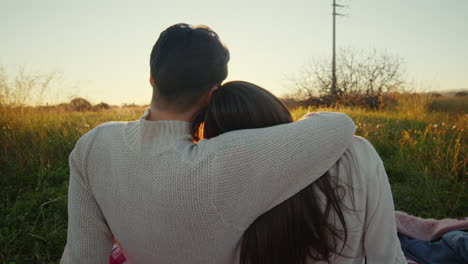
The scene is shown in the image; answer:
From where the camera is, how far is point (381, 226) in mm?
1538

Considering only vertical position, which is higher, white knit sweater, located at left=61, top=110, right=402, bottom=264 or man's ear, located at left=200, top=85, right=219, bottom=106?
man's ear, located at left=200, top=85, right=219, bottom=106

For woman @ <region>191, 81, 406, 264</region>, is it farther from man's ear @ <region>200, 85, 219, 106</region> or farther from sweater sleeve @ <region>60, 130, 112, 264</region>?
sweater sleeve @ <region>60, 130, 112, 264</region>

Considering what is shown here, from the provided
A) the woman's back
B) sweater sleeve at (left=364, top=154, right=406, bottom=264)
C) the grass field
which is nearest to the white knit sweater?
the woman's back

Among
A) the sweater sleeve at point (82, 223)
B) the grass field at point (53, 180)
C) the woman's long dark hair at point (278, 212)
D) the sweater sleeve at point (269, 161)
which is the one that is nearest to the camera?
the sweater sleeve at point (269, 161)

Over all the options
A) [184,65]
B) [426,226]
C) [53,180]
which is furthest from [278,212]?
[53,180]

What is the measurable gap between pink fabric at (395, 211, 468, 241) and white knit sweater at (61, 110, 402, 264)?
1.38 metres

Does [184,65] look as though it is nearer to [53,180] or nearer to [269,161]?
[269,161]

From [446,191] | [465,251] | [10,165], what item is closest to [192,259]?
[465,251]

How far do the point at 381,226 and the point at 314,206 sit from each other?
351 mm

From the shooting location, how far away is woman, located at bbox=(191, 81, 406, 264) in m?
1.46

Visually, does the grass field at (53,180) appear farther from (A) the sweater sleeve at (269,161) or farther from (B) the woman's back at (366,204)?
(A) the sweater sleeve at (269,161)

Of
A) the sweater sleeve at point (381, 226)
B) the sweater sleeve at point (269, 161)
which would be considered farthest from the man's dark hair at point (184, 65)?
the sweater sleeve at point (381, 226)

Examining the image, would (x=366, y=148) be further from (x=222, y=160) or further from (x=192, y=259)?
(x=192, y=259)

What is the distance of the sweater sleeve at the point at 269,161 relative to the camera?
1.25 metres
